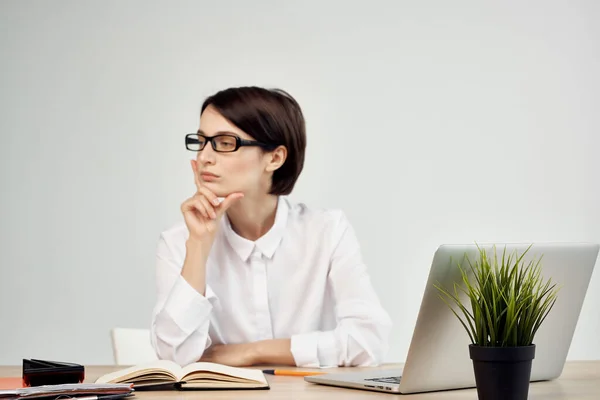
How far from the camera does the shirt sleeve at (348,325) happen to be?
1970mm

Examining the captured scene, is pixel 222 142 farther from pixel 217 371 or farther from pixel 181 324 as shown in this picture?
pixel 217 371

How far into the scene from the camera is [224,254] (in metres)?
2.35

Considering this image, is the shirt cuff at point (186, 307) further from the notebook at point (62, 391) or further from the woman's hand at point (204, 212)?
the notebook at point (62, 391)

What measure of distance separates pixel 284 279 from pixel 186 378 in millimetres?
1053

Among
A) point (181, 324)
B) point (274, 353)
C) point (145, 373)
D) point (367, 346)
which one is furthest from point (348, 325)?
point (145, 373)

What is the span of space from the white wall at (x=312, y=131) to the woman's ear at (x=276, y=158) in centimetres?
164

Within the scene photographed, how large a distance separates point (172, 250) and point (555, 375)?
123cm

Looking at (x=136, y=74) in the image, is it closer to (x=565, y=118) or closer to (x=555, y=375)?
(x=565, y=118)

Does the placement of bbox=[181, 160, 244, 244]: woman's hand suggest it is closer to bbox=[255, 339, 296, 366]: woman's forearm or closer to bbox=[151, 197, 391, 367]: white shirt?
bbox=[151, 197, 391, 367]: white shirt

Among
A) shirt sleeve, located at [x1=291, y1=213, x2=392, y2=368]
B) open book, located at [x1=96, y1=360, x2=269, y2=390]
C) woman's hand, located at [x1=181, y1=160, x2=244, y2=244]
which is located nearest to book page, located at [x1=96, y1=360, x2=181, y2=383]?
open book, located at [x1=96, y1=360, x2=269, y2=390]

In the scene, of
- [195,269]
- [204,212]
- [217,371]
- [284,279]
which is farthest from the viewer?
[284,279]

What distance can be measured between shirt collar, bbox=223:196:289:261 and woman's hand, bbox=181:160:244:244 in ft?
0.50

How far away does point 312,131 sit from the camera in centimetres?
409

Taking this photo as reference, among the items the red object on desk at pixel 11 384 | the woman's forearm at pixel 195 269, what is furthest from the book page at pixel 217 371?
the woman's forearm at pixel 195 269
